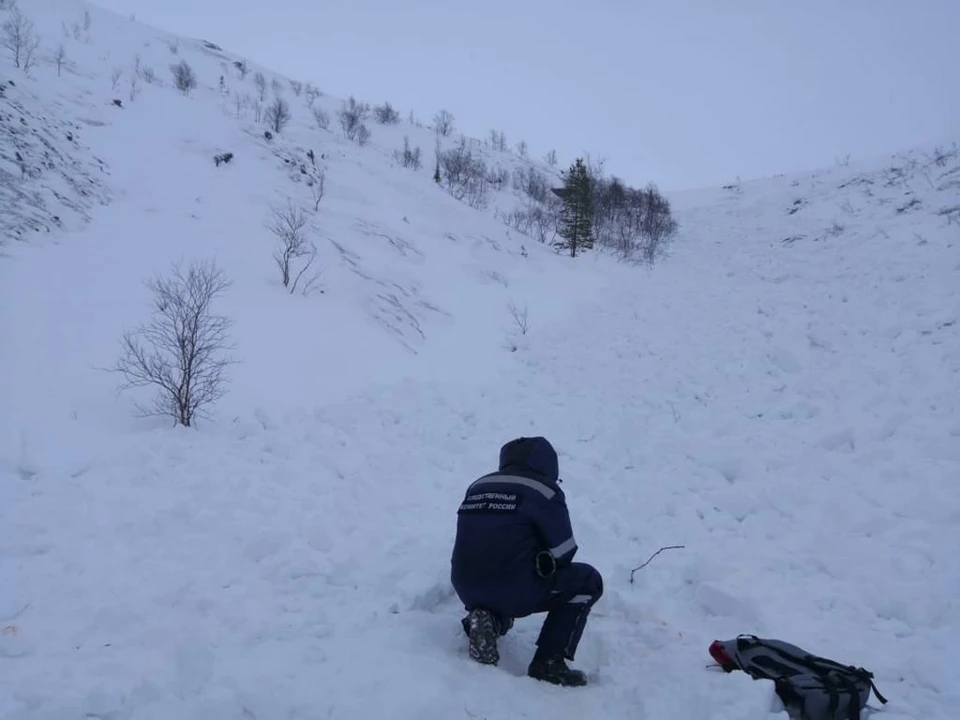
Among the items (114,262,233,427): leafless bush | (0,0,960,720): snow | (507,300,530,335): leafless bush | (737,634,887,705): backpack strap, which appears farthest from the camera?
(507,300,530,335): leafless bush

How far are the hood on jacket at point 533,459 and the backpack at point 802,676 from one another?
149 centimetres

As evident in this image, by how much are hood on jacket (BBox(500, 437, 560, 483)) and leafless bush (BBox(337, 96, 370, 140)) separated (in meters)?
35.7

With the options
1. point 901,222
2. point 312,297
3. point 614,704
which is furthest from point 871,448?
point 901,222

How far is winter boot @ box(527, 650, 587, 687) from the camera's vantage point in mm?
3383

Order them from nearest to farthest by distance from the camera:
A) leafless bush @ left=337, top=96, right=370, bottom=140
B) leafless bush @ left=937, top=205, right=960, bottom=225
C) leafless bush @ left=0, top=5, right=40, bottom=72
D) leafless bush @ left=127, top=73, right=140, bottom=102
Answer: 1. leafless bush @ left=937, top=205, right=960, bottom=225
2. leafless bush @ left=0, top=5, right=40, bottom=72
3. leafless bush @ left=127, top=73, right=140, bottom=102
4. leafless bush @ left=337, top=96, right=370, bottom=140

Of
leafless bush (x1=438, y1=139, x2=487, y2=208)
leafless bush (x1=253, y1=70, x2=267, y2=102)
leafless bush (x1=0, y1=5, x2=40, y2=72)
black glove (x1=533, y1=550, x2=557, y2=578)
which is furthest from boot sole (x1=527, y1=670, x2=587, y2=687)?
leafless bush (x1=253, y1=70, x2=267, y2=102)

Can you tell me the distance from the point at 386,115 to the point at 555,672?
53.8m

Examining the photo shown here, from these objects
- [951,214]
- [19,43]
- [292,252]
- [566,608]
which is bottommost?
[566,608]

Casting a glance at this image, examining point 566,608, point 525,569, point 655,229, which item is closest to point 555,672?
point 566,608

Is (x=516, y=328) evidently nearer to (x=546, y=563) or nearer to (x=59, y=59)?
(x=546, y=563)

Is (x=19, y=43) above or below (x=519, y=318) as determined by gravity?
above

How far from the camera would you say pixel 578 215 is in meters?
26.6

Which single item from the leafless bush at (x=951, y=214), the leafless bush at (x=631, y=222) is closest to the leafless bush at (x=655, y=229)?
the leafless bush at (x=631, y=222)

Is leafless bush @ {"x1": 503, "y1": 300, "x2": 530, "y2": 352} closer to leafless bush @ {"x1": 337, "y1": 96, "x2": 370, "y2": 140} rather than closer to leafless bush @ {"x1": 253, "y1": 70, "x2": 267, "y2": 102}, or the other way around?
leafless bush @ {"x1": 337, "y1": 96, "x2": 370, "y2": 140}
